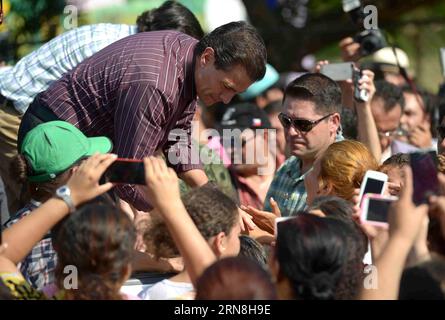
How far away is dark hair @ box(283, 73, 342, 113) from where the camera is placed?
17.5ft

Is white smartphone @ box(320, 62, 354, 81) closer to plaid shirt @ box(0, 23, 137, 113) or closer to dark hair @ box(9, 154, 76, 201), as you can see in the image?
plaid shirt @ box(0, 23, 137, 113)

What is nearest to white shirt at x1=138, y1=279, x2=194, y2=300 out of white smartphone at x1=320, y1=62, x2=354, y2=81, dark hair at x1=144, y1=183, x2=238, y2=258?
dark hair at x1=144, y1=183, x2=238, y2=258

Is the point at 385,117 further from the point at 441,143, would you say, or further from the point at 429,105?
the point at 441,143

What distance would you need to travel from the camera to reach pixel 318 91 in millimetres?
5340

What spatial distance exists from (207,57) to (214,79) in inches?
4.4

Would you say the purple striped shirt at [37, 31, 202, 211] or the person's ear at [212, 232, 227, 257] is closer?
the person's ear at [212, 232, 227, 257]

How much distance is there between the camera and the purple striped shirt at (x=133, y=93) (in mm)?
4281

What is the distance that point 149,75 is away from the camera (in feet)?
14.1

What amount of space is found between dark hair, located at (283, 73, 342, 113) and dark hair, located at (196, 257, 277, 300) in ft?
8.31

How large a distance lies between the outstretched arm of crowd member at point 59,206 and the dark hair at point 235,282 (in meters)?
0.56

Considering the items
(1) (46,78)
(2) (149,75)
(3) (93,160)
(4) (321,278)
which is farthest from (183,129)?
(4) (321,278)

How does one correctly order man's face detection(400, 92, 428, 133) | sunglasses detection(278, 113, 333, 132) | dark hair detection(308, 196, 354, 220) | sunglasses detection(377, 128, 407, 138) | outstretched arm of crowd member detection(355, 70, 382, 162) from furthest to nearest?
man's face detection(400, 92, 428, 133) → sunglasses detection(377, 128, 407, 138) → outstretched arm of crowd member detection(355, 70, 382, 162) → sunglasses detection(278, 113, 333, 132) → dark hair detection(308, 196, 354, 220)
